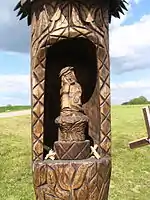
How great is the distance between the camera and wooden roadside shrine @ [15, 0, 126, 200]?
337 centimetres

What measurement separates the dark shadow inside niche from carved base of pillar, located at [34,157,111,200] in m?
0.41

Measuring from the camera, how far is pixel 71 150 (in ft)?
11.5

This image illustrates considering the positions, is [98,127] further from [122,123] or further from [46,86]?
[122,123]

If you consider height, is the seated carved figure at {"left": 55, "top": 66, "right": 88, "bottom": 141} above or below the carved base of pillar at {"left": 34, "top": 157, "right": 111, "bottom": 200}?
above

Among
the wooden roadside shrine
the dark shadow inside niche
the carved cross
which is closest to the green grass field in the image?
the carved cross

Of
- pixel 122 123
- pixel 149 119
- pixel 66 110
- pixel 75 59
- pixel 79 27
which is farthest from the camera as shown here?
pixel 122 123

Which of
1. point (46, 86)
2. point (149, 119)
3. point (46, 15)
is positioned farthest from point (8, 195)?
point (46, 15)

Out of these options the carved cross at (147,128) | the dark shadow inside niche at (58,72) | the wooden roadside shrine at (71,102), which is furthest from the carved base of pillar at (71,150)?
the carved cross at (147,128)

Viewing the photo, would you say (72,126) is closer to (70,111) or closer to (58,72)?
(70,111)

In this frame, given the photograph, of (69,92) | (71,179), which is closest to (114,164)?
(69,92)

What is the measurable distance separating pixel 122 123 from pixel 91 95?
7736mm

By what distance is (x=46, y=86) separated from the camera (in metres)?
3.76

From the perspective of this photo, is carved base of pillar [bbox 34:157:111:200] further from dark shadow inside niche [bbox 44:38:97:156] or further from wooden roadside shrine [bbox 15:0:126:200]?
dark shadow inside niche [bbox 44:38:97:156]

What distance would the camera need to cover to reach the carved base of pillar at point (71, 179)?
3346 mm
